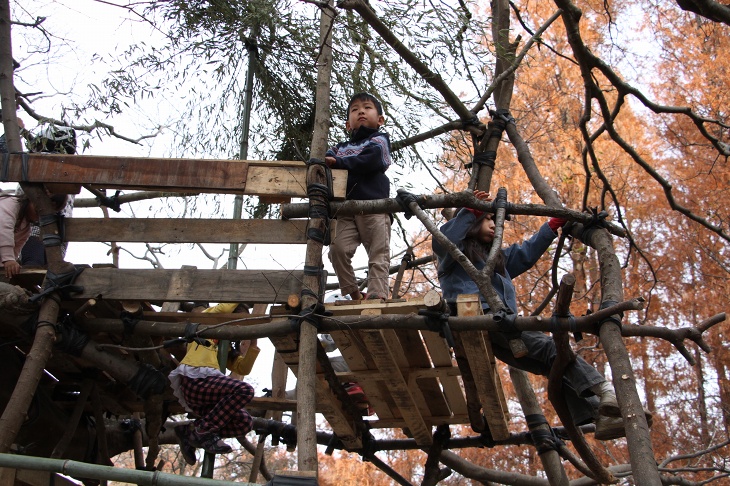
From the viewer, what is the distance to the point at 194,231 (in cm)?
511

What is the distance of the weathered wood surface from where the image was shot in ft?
16.6

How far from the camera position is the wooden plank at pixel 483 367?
4543 mm

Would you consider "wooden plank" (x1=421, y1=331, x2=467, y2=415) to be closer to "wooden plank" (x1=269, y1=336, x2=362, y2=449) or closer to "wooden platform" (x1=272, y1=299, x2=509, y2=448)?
"wooden platform" (x1=272, y1=299, x2=509, y2=448)

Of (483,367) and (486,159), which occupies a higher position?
(486,159)

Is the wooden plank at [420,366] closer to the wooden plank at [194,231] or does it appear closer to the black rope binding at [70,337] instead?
the wooden plank at [194,231]

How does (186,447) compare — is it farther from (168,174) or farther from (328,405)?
(168,174)

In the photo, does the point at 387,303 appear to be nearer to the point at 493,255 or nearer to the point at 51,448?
the point at 493,255

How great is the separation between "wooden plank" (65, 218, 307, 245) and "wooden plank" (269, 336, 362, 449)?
738 millimetres

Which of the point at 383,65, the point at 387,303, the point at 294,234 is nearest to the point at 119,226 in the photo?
the point at 294,234

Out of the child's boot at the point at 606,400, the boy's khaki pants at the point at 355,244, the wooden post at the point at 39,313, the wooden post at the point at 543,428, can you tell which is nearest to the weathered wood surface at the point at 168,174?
the wooden post at the point at 39,313

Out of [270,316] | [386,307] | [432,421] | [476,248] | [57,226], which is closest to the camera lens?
[386,307]

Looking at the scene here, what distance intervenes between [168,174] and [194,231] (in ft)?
1.46

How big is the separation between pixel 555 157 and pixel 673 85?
9.24 feet

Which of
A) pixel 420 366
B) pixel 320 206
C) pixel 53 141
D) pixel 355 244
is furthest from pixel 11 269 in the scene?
pixel 420 366
